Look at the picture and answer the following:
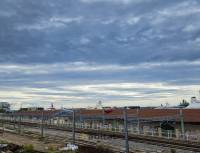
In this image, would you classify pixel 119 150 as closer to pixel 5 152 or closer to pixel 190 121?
pixel 5 152

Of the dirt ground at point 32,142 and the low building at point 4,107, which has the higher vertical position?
the low building at point 4,107

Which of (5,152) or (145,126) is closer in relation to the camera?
(5,152)

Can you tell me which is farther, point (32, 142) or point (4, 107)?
point (4, 107)

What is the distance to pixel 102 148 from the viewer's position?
84.1ft

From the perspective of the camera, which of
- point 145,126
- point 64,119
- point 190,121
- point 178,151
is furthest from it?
point 64,119

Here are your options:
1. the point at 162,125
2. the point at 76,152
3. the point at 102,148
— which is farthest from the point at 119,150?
the point at 162,125

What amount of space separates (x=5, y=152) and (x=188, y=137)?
20.9m

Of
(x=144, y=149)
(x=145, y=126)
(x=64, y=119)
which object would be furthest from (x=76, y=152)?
(x=64, y=119)

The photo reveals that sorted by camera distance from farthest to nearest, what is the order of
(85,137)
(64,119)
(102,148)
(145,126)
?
1. (64,119)
2. (145,126)
3. (85,137)
4. (102,148)

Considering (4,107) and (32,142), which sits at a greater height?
(4,107)

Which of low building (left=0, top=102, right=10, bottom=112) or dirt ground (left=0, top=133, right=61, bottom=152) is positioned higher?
low building (left=0, top=102, right=10, bottom=112)

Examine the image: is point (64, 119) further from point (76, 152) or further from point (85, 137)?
point (76, 152)

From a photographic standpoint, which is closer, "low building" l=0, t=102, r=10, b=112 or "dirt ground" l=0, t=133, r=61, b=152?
"dirt ground" l=0, t=133, r=61, b=152

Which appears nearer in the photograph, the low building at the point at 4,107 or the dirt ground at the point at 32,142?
the dirt ground at the point at 32,142
